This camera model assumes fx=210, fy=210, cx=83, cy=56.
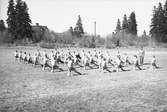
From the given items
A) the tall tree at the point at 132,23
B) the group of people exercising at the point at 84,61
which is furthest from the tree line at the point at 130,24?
the group of people exercising at the point at 84,61

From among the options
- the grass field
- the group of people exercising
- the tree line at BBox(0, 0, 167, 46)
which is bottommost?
the grass field

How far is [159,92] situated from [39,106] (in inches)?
246

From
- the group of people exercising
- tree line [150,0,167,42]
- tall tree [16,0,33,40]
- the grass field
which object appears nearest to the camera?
the grass field

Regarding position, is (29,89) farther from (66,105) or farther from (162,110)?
(162,110)

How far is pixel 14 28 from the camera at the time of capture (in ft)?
193

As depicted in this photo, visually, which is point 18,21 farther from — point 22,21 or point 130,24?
point 130,24

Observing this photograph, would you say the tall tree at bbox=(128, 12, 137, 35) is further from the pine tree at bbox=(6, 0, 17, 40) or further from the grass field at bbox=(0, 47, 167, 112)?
the grass field at bbox=(0, 47, 167, 112)

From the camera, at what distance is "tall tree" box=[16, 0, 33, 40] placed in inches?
2297

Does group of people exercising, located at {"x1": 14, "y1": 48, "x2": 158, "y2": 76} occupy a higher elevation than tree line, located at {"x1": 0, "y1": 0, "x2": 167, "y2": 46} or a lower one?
lower

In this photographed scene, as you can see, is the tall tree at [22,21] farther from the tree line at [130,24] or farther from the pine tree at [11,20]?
the tree line at [130,24]

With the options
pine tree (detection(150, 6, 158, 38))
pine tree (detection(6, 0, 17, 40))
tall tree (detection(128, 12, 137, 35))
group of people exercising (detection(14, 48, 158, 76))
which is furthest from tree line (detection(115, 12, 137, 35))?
group of people exercising (detection(14, 48, 158, 76))

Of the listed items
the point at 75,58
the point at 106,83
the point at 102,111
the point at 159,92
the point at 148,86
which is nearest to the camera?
the point at 102,111

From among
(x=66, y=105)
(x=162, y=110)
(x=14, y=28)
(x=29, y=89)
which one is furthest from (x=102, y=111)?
(x=14, y=28)

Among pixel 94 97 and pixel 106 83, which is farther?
pixel 106 83
